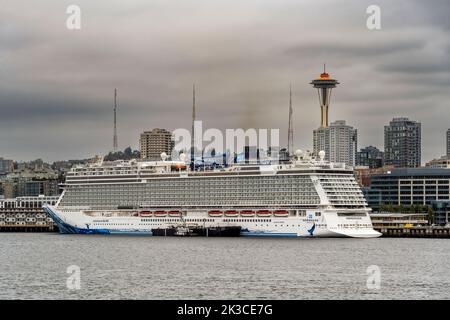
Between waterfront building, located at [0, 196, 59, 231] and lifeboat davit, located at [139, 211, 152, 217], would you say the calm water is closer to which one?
lifeboat davit, located at [139, 211, 152, 217]

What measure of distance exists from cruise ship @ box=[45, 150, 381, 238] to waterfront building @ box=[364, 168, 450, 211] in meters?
44.5

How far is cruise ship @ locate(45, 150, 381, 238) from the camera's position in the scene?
89.7 meters

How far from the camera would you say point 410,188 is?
14400 cm

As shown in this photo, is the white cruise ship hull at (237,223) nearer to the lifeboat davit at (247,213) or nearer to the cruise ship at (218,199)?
the cruise ship at (218,199)

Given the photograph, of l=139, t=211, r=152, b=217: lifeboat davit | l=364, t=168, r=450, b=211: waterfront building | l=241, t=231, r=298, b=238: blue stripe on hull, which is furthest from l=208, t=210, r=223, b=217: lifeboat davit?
l=364, t=168, r=450, b=211: waterfront building

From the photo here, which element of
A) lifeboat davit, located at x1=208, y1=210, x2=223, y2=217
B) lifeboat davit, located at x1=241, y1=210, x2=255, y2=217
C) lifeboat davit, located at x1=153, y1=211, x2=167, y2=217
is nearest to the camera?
lifeboat davit, located at x1=241, y1=210, x2=255, y2=217

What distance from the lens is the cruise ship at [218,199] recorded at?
89.7 meters

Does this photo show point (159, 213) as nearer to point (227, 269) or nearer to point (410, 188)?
point (227, 269)

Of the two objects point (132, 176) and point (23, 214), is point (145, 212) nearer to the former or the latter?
point (132, 176)

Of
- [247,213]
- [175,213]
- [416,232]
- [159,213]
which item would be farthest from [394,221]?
[159,213]

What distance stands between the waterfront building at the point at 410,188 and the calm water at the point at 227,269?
58.1 meters

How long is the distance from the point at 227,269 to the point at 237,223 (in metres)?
35.2

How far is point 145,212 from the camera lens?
100750 mm

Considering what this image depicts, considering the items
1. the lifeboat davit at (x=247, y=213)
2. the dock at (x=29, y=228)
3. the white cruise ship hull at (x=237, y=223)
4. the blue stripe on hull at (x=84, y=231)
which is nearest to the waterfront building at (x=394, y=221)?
the white cruise ship hull at (x=237, y=223)
